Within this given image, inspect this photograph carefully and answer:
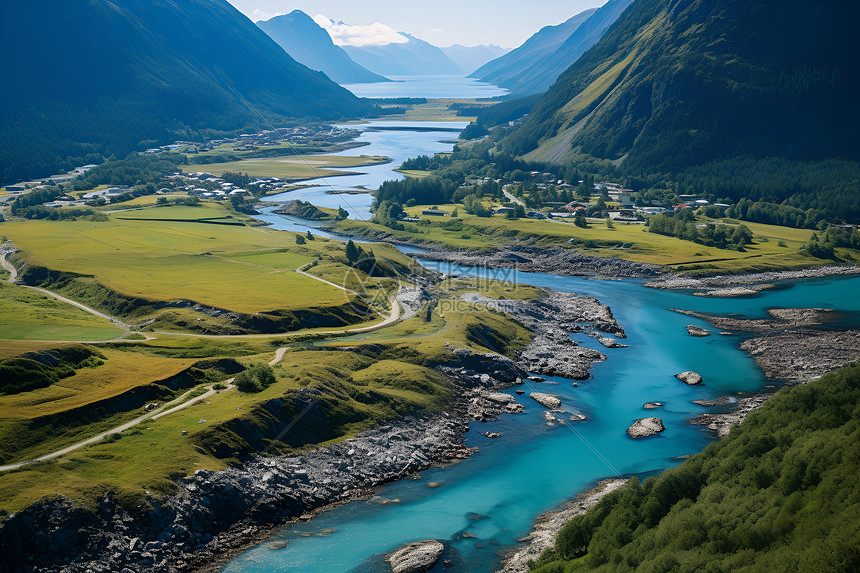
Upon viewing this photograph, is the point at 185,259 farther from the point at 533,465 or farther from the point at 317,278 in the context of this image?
the point at 533,465

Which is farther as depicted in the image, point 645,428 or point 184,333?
point 184,333

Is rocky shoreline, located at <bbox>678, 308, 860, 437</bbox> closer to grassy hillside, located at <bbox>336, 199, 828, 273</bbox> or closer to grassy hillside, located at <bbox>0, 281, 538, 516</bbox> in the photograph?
grassy hillside, located at <bbox>0, 281, 538, 516</bbox>

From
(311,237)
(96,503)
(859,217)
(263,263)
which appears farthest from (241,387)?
(859,217)

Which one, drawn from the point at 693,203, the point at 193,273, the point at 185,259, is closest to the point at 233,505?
the point at 193,273

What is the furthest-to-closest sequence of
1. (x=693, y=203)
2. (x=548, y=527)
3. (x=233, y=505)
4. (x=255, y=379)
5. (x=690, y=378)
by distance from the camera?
(x=693, y=203)
(x=690, y=378)
(x=255, y=379)
(x=233, y=505)
(x=548, y=527)

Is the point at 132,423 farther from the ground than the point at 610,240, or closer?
closer

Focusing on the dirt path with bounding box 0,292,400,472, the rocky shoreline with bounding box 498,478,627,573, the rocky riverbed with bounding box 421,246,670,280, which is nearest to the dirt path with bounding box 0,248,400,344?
the dirt path with bounding box 0,292,400,472

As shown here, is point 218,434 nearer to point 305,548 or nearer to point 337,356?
point 305,548
